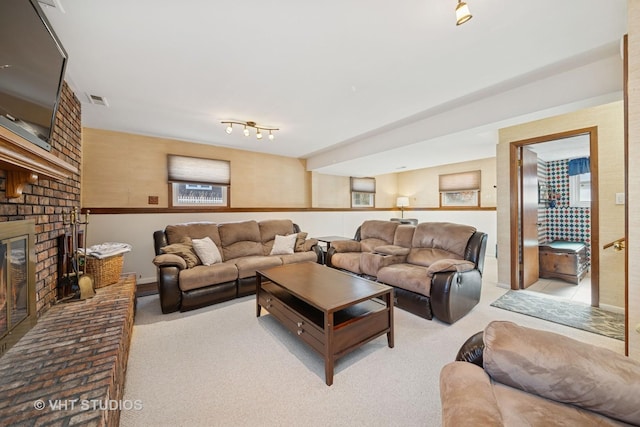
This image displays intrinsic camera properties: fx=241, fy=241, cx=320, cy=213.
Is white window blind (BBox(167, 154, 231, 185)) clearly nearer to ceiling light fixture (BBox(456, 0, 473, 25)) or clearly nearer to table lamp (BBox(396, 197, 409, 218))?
ceiling light fixture (BBox(456, 0, 473, 25))

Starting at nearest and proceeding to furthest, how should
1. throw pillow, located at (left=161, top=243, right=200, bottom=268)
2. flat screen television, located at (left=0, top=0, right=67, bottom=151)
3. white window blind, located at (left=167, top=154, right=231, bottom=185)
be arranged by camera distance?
flat screen television, located at (left=0, top=0, right=67, bottom=151)
throw pillow, located at (left=161, top=243, right=200, bottom=268)
white window blind, located at (left=167, top=154, right=231, bottom=185)

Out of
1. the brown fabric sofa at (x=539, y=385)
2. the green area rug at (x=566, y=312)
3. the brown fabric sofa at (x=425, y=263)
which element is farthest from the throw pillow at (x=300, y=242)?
the brown fabric sofa at (x=539, y=385)

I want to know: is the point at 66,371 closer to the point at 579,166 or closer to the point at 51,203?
the point at 51,203

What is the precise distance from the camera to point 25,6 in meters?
1.16

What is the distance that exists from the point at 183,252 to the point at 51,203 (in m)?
1.30

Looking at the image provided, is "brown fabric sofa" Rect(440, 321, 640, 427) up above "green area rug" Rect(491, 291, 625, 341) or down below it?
above

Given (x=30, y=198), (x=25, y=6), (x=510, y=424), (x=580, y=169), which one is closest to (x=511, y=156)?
(x=580, y=169)

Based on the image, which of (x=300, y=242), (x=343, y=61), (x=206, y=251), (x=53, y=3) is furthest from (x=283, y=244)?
(x=53, y=3)

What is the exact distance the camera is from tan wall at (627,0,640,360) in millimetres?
1384

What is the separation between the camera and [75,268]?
7.23 ft

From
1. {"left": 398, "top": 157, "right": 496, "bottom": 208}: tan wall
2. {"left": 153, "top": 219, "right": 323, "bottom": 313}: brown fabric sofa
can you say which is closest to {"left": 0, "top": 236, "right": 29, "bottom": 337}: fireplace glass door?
{"left": 153, "top": 219, "right": 323, "bottom": 313}: brown fabric sofa

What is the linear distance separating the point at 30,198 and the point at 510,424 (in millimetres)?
2893

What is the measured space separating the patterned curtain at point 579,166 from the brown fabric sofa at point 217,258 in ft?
15.4

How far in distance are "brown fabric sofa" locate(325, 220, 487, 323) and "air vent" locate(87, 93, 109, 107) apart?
3380 millimetres
